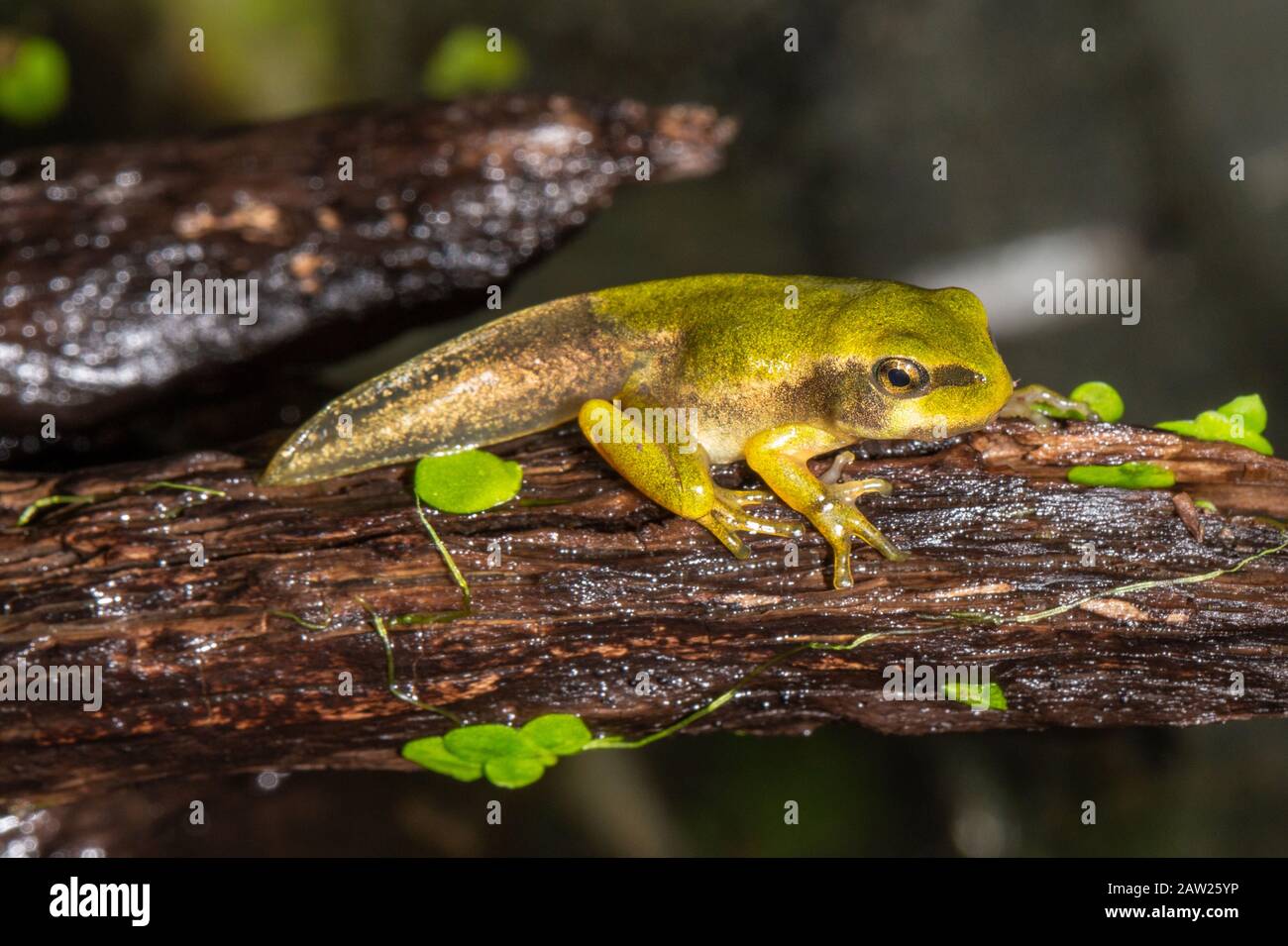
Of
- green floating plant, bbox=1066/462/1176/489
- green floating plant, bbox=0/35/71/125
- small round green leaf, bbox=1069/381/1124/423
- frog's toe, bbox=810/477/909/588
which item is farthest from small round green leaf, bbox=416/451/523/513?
green floating plant, bbox=0/35/71/125

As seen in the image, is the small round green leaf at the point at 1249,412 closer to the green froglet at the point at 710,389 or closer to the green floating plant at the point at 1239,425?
the green floating plant at the point at 1239,425

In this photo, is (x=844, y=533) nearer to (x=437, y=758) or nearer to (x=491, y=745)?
(x=491, y=745)

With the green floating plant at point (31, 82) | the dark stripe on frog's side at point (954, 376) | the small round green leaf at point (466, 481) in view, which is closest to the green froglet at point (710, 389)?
the dark stripe on frog's side at point (954, 376)

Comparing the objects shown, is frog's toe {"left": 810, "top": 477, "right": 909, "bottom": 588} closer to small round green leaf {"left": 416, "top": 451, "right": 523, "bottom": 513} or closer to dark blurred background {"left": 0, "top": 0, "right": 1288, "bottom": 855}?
small round green leaf {"left": 416, "top": 451, "right": 523, "bottom": 513}

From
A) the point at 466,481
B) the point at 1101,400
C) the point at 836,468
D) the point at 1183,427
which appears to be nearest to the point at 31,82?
the point at 466,481
